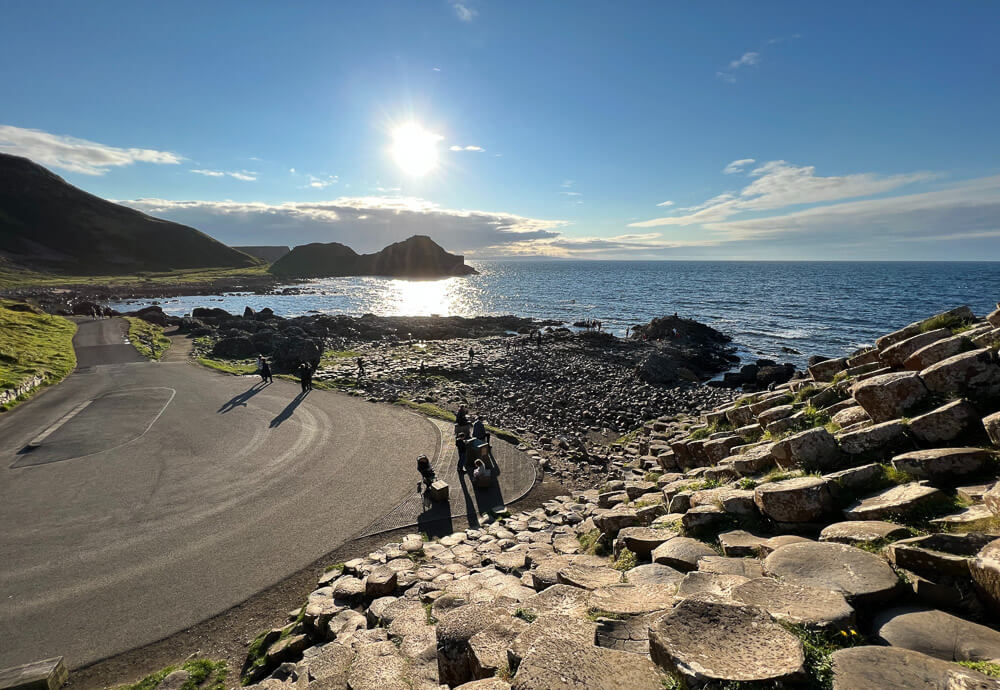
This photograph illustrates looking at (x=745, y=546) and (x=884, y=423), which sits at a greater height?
(x=884, y=423)

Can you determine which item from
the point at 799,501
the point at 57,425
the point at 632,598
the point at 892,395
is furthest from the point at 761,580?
the point at 57,425

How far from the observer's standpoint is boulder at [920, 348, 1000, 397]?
252 inches

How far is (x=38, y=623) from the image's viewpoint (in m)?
9.29

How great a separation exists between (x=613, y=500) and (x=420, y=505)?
6.66 meters

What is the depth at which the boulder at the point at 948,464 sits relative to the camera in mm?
5543

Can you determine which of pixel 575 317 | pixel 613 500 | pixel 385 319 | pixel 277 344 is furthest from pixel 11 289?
pixel 613 500

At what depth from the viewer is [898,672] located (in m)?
3.22

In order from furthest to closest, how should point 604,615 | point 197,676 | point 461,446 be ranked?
1. point 461,446
2. point 197,676
3. point 604,615

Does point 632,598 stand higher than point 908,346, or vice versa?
point 908,346

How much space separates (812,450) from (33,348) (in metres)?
48.4

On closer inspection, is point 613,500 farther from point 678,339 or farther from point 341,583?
point 678,339

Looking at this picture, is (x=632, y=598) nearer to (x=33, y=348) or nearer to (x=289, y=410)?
(x=289, y=410)

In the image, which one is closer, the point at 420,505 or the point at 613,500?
the point at 613,500

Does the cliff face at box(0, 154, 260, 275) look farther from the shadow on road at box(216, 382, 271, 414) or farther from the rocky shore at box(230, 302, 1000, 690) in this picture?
the rocky shore at box(230, 302, 1000, 690)
